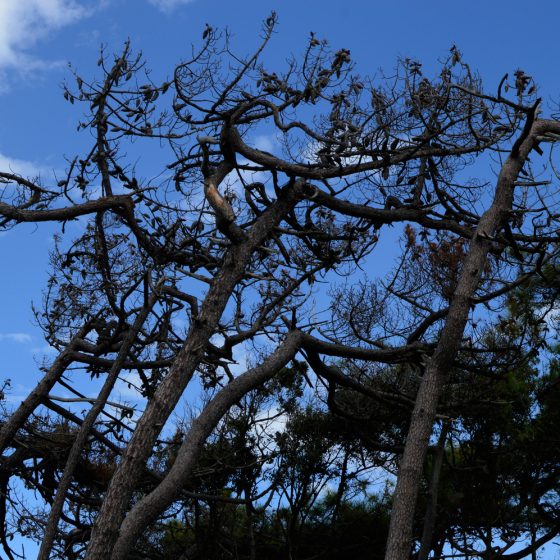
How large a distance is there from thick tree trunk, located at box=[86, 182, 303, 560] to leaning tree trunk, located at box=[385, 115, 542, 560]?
233 centimetres

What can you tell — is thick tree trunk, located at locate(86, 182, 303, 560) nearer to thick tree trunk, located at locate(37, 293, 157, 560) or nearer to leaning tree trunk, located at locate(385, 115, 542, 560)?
thick tree trunk, located at locate(37, 293, 157, 560)

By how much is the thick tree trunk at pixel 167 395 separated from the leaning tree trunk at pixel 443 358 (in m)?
2.33

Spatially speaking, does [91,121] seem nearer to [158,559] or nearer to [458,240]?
[458,240]

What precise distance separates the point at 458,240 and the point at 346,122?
15.5ft

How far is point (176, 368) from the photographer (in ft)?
29.6

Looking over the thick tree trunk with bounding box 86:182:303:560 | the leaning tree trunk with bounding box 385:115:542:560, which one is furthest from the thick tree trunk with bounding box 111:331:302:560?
the leaning tree trunk with bounding box 385:115:542:560

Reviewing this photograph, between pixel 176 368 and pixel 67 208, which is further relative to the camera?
pixel 67 208

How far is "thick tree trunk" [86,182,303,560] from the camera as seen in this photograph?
844 centimetres

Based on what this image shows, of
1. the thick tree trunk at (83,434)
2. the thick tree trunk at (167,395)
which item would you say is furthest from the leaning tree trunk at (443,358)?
the thick tree trunk at (83,434)

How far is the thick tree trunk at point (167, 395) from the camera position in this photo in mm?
8438

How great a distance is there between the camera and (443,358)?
9.39 m

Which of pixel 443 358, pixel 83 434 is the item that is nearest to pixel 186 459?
pixel 83 434

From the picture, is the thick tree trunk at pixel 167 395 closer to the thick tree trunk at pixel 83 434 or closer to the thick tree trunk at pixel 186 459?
the thick tree trunk at pixel 186 459

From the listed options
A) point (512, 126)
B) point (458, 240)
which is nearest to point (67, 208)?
point (512, 126)
